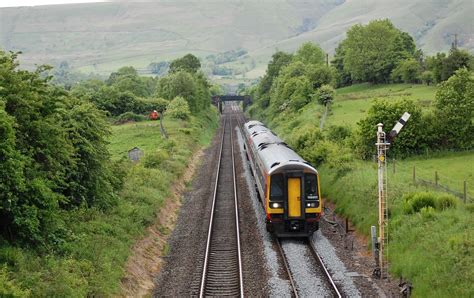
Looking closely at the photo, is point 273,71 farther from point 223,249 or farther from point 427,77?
point 223,249

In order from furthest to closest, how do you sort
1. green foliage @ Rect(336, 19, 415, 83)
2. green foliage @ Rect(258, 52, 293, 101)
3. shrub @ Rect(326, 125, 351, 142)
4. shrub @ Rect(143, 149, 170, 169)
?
green foliage @ Rect(258, 52, 293, 101) < green foliage @ Rect(336, 19, 415, 83) < shrub @ Rect(326, 125, 351, 142) < shrub @ Rect(143, 149, 170, 169)

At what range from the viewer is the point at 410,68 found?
80.1 meters

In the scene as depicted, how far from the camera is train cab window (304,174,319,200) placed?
21938 millimetres

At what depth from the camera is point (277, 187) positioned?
869 inches

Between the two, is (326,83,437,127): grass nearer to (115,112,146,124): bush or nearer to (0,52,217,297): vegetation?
(115,112,146,124): bush

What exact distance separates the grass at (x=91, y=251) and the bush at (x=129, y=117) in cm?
4359

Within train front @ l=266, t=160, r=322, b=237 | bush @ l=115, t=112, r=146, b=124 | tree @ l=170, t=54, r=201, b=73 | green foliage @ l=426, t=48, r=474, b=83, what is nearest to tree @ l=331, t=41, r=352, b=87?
tree @ l=170, t=54, r=201, b=73

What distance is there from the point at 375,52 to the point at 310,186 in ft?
237

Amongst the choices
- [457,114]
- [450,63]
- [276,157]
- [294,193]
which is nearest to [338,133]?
[457,114]

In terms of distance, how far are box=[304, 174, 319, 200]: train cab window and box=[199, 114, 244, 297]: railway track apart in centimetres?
363

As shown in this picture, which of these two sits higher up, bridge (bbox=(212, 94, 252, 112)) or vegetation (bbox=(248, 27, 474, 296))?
bridge (bbox=(212, 94, 252, 112))

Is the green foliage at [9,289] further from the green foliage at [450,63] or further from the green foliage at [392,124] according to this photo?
the green foliage at [450,63]

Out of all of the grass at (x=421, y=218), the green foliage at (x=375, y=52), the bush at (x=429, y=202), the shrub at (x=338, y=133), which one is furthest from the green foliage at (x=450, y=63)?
the bush at (x=429, y=202)

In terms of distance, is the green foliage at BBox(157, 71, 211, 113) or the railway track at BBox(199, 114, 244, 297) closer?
the railway track at BBox(199, 114, 244, 297)
